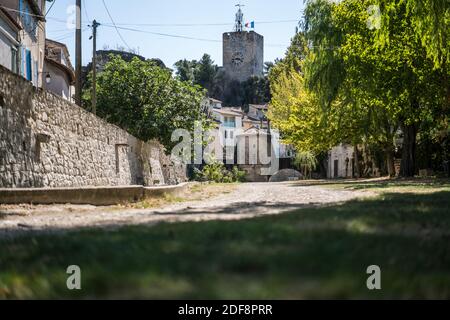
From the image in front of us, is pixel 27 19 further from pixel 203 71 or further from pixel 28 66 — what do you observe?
pixel 203 71

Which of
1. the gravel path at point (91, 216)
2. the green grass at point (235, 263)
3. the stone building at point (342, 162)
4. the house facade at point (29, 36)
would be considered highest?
the house facade at point (29, 36)

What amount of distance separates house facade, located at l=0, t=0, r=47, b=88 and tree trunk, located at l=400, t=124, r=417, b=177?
1588 centimetres

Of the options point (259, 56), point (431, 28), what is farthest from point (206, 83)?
point (431, 28)

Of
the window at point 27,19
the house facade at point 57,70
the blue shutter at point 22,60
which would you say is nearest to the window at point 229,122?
the house facade at point 57,70

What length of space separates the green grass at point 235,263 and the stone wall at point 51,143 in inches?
246

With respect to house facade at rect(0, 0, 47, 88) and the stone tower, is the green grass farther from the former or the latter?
the stone tower

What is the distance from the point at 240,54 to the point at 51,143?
89738 millimetres

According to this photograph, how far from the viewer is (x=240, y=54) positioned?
99438 millimetres

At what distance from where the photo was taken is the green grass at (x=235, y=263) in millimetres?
2242

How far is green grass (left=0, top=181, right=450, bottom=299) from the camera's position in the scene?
2242 mm

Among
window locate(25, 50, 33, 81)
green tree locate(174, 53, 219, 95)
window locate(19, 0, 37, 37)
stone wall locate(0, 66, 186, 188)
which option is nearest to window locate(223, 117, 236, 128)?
green tree locate(174, 53, 219, 95)

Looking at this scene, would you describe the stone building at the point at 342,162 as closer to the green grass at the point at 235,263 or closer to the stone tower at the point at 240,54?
the green grass at the point at 235,263

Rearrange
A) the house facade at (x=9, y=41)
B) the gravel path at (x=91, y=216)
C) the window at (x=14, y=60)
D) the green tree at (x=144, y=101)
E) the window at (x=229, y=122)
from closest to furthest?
the gravel path at (x=91, y=216) < the house facade at (x=9, y=41) < the window at (x=14, y=60) < the green tree at (x=144, y=101) < the window at (x=229, y=122)
